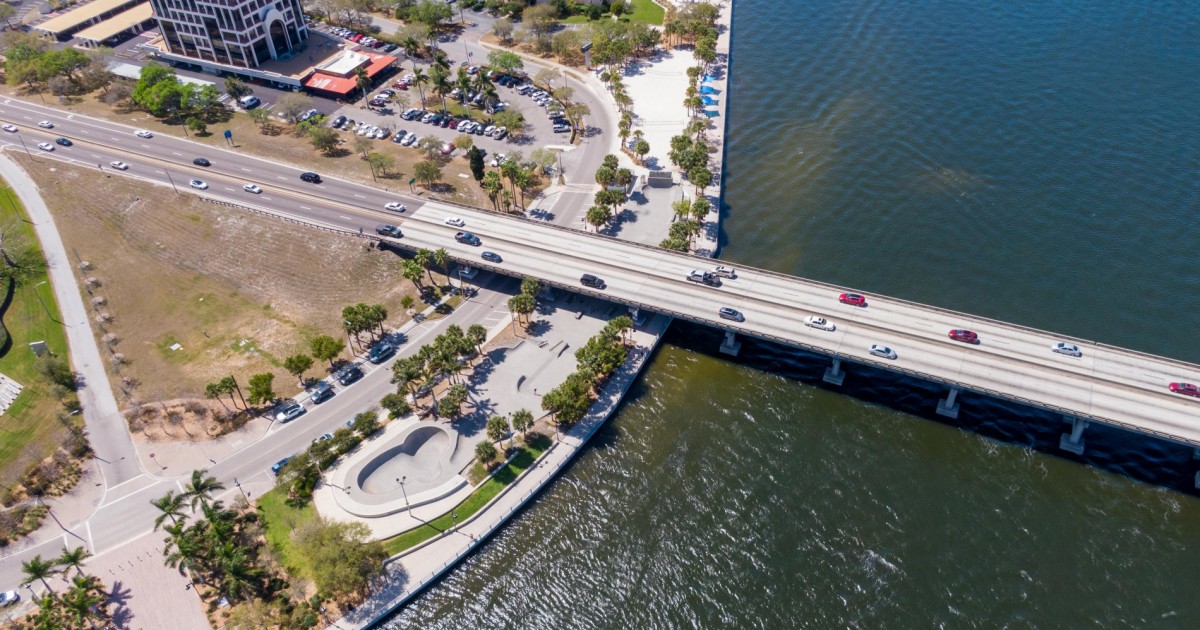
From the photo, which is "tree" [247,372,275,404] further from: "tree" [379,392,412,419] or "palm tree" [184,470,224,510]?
"tree" [379,392,412,419]

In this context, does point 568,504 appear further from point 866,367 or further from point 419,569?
point 866,367

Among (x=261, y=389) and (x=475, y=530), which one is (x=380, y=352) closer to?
(x=261, y=389)

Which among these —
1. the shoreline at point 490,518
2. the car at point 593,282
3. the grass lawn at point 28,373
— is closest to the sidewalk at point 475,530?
the shoreline at point 490,518

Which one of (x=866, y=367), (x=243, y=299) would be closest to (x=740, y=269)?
(x=866, y=367)

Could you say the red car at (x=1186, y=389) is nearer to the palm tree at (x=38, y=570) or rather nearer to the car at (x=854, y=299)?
the car at (x=854, y=299)

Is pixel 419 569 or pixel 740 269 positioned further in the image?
pixel 740 269

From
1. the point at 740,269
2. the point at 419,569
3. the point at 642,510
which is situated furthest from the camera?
the point at 740,269

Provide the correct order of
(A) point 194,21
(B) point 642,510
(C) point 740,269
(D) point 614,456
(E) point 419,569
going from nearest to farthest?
1. (E) point 419,569
2. (B) point 642,510
3. (D) point 614,456
4. (C) point 740,269
5. (A) point 194,21

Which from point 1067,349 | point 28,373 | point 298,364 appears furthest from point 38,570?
point 1067,349
